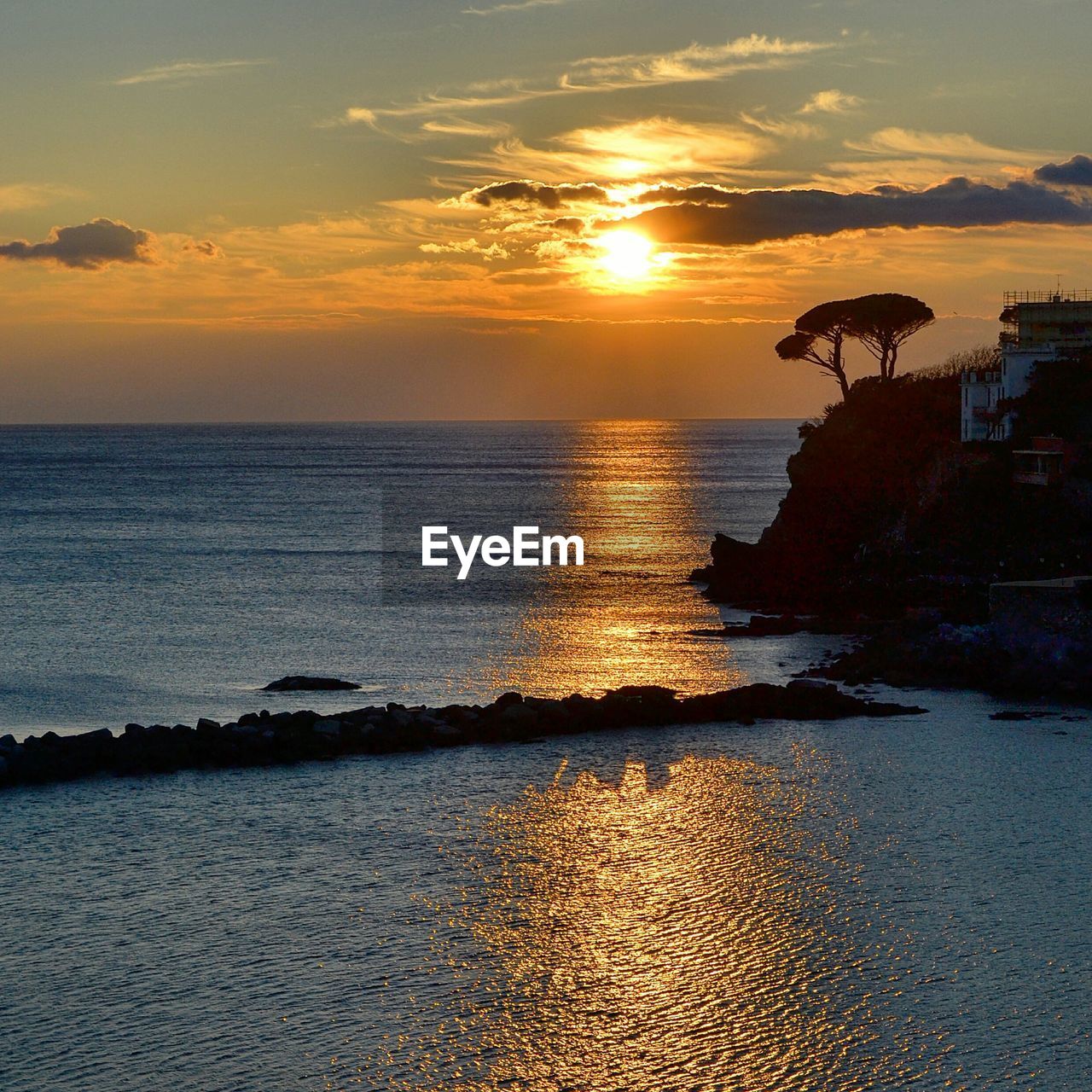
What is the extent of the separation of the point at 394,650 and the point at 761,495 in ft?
310

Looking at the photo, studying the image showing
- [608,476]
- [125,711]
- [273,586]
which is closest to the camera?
[125,711]

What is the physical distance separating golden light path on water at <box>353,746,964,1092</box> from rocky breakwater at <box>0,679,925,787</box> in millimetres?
5654

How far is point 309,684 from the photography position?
38719mm

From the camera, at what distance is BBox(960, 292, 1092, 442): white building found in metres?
62.6

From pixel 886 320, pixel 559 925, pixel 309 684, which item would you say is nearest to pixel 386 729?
pixel 309 684

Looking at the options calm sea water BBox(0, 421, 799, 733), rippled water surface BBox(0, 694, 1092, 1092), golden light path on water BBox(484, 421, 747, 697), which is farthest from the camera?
golden light path on water BBox(484, 421, 747, 697)

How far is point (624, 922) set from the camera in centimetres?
2097

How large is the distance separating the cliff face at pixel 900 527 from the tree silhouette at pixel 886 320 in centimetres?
840

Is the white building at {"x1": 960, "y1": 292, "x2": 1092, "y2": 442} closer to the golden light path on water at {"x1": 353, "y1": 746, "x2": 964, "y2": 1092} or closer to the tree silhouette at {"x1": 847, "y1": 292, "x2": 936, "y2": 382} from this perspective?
the tree silhouette at {"x1": 847, "y1": 292, "x2": 936, "y2": 382}

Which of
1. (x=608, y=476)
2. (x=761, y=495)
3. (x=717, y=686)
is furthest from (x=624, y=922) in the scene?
(x=608, y=476)

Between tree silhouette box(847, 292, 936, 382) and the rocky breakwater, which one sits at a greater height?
tree silhouette box(847, 292, 936, 382)

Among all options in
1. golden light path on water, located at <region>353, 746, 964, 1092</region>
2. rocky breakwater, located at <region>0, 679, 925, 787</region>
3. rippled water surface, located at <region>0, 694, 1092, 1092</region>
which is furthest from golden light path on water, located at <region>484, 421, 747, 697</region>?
golden light path on water, located at <region>353, 746, 964, 1092</region>

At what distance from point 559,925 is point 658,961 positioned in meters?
1.93

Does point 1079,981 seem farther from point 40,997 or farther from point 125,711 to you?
point 125,711
